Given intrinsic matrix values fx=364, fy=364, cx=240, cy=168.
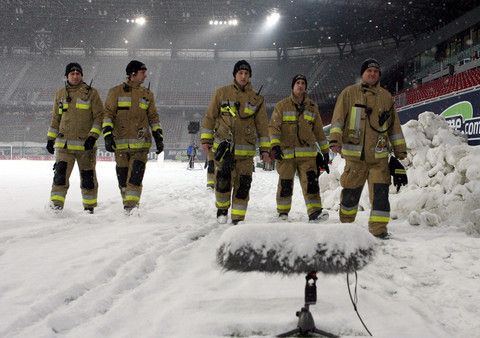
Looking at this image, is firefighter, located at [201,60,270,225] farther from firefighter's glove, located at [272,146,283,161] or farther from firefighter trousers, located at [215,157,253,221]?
firefighter's glove, located at [272,146,283,161]

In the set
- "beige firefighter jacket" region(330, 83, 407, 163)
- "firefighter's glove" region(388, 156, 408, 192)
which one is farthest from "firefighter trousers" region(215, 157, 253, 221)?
"firefighter's glove" region(388, 156, 408, 192)

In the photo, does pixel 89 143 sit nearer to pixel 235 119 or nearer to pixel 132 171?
pixel 132 171

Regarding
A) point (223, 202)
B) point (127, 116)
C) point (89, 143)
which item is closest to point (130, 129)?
point (127, 116)

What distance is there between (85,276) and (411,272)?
80.8 inches

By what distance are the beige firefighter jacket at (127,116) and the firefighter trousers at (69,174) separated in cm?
41

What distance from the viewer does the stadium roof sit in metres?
21.9

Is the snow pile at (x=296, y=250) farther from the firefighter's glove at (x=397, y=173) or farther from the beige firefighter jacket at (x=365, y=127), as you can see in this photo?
the firefighter's glove at (x=397, y=173)

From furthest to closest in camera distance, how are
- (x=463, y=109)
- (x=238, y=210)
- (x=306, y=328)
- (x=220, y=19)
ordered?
1. (x=220, y=19)
2. (x=463, y=109)
3. (x=238, y=210)
4. (x=306, y=328)

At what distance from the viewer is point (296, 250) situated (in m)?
1.37

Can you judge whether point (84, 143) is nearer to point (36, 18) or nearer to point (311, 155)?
point (311, 155)

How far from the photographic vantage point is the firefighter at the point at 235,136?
3826 millimetres

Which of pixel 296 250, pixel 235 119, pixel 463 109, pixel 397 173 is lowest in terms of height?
pixel 296 250

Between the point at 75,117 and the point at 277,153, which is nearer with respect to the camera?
the point at 277,153

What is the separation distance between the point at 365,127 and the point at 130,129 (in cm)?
255
